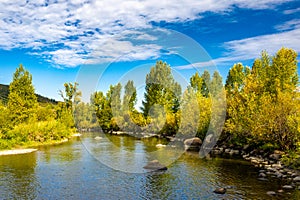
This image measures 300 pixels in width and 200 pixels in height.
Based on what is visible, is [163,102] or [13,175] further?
[163,102]

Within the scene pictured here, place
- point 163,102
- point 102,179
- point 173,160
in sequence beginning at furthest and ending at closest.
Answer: point 163,102, point 173,160, point 102,179

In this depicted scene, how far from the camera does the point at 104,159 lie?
37.5 meters

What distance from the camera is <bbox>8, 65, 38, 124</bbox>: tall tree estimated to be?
57.9 metres

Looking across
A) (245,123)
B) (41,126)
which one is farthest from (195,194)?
(41,126)

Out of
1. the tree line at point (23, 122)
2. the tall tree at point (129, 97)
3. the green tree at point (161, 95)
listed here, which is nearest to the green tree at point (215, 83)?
the green tree at point (161, 95)

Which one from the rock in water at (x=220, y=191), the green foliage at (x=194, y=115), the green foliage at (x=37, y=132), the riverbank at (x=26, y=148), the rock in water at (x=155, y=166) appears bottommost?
the rock in water at (x=220, y=191)

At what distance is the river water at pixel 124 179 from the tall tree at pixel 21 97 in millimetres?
20932

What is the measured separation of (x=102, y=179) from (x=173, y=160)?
1232 centimetres

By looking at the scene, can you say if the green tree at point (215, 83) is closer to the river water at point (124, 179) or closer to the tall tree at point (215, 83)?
the tall tree at point (215, 83)

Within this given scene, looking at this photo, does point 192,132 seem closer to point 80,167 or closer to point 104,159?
point 104,159

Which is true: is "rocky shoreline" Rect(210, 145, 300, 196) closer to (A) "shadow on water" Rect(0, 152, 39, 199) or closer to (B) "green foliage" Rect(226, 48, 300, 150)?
(B) "green foliage" Rect(226, 48, 300, 150)

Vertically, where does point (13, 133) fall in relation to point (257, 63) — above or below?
below

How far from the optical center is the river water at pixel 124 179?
22.9m

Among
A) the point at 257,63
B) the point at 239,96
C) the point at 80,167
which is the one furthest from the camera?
the point at 257,63
